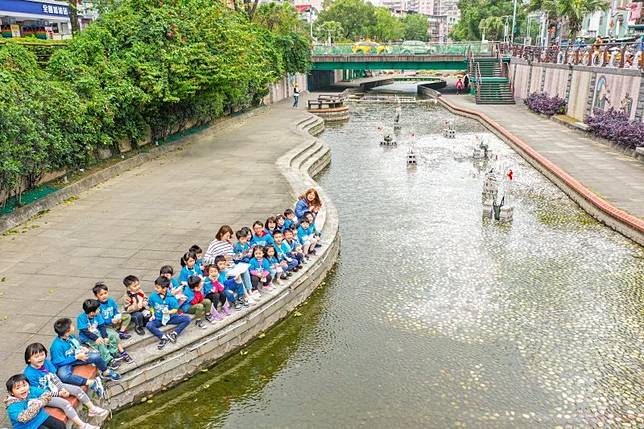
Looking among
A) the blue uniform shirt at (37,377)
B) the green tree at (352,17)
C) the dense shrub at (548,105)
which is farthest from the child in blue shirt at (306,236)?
the green tree at (352,17)

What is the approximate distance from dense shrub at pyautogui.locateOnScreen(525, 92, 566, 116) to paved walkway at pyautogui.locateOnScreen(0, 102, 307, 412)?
19752 millimetres

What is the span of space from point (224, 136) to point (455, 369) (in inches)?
825

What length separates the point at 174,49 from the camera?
66.5 ft

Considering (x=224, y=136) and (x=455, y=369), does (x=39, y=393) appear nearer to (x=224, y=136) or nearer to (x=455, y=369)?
(x=455, y=369)

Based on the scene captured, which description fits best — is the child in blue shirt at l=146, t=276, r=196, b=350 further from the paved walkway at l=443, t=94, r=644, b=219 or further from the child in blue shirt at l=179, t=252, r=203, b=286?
the paved walkway at l=443, t=94, r=644, b=219

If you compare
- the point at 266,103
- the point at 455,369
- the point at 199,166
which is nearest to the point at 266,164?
the point at 199,166

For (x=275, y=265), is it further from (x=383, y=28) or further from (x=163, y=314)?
(x=383, y=28)

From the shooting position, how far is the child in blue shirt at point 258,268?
979 centimetres

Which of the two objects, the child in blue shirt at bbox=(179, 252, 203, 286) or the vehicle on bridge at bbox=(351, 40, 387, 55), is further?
the vehicle on bridge at bbox=(351, 40, 387, 55)

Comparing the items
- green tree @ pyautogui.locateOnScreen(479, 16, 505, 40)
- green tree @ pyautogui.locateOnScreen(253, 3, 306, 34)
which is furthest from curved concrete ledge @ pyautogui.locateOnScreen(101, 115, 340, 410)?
green tree @ pyautogui.locateOnScreen(479, 16, 505, 40)

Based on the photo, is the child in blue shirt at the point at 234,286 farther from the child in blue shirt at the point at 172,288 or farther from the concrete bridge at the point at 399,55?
the concrete bridge at the point at 399,55

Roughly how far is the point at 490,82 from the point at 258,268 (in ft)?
129

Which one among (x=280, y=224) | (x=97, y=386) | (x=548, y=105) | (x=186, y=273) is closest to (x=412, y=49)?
(x=548, y=105)

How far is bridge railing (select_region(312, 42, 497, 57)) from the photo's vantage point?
50594mm
